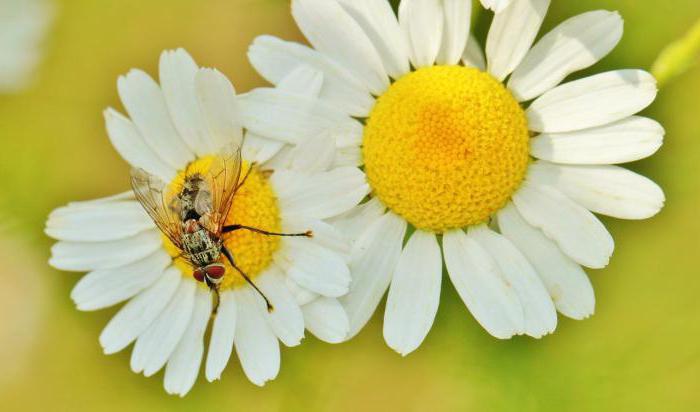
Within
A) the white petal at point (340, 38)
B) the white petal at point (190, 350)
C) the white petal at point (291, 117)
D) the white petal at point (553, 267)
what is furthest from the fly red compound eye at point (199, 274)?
the white petal at point (553, 267)

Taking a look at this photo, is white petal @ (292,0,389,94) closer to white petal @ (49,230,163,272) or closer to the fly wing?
the fly wing

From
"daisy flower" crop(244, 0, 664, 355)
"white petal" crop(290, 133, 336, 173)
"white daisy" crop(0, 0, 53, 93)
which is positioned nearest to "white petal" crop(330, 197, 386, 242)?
"daisy flower" crop(244, 0, 664, 355)

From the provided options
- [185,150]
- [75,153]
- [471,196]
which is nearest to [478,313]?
[471,196]

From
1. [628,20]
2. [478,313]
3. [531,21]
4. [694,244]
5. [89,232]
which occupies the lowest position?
[694,244]

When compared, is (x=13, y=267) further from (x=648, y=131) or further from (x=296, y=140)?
(x=648, y=131)

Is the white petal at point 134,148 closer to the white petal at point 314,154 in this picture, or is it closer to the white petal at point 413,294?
the white petal at point 314,154

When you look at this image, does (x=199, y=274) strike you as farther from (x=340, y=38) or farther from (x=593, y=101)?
(x=593, y=101)
